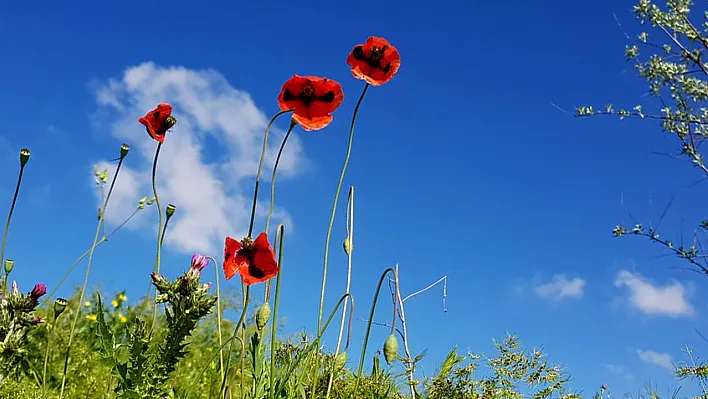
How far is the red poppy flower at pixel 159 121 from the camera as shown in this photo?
2.02 meters

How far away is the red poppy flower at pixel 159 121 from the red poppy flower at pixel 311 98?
387 millimetres

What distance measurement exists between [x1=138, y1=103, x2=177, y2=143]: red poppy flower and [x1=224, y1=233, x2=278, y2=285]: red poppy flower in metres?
0.59

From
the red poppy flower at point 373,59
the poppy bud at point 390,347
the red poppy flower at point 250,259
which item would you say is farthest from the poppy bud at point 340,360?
the red poppy flower at point 373,59

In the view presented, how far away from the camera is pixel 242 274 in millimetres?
1599

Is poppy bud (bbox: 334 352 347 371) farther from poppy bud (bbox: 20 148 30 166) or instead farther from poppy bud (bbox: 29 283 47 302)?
poppy bud (bbox: 20 148 30 166)

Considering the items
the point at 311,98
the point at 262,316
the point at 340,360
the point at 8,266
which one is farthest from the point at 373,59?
the point at 8,266

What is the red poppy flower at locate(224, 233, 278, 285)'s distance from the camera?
159 centimetres

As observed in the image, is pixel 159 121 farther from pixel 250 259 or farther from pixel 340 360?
pixel 340 360

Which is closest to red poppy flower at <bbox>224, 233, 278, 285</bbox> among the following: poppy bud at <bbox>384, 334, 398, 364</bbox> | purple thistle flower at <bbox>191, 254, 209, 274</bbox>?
purple thistle flower at <bbox>191, 254, 209, 274</bbox>

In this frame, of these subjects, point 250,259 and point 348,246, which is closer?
point 250,259

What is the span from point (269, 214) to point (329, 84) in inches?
15.9

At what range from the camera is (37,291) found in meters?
1.52

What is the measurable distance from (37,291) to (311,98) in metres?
0.86

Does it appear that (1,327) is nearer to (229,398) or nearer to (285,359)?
(229,398)
